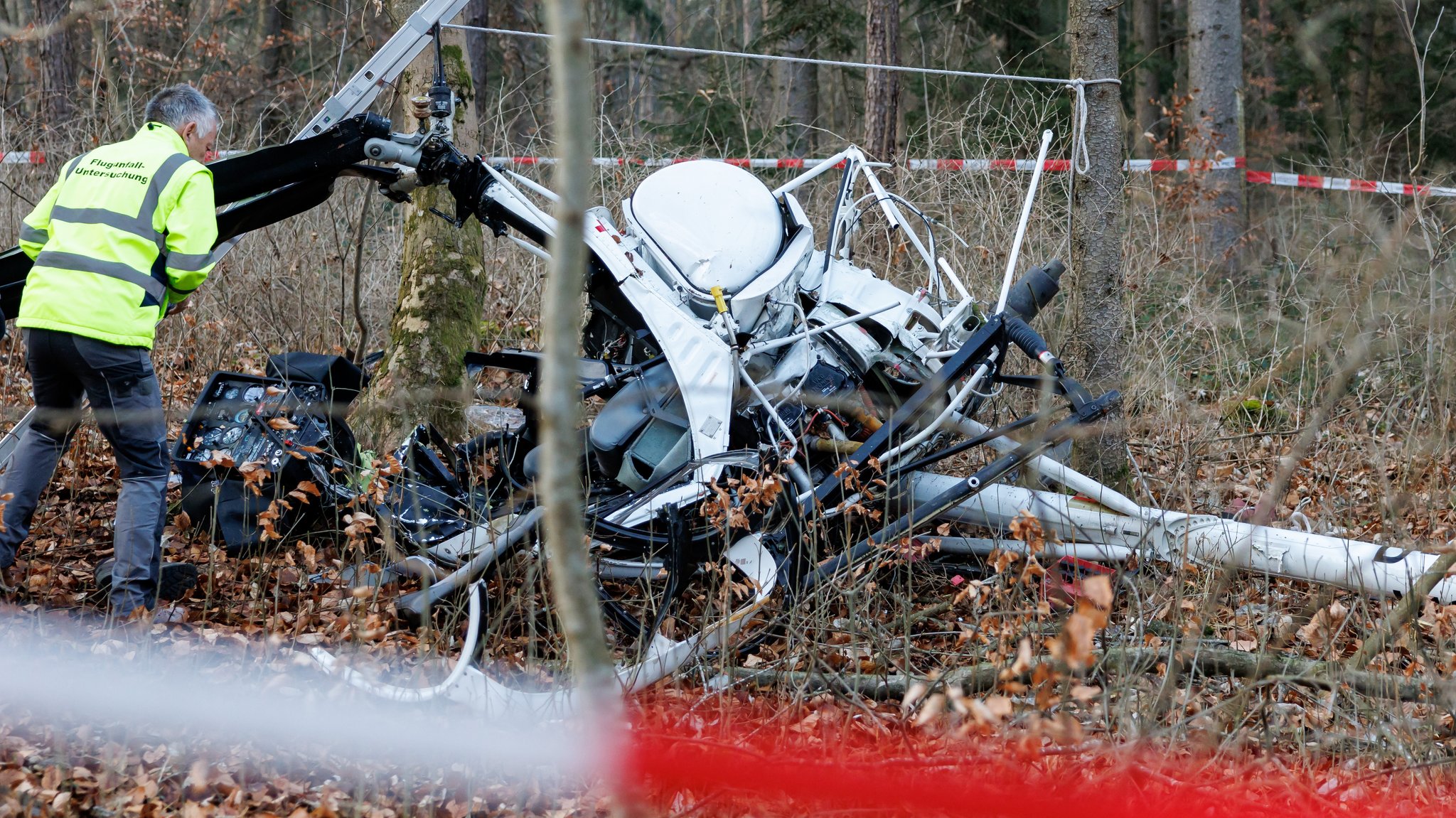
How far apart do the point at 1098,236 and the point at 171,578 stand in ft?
14.1

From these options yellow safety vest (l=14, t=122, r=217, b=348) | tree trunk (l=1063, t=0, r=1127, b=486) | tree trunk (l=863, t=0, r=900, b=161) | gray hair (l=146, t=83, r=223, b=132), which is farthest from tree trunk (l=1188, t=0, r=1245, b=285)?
yellow safety vest (l=14, t=122, r=217, b=348)

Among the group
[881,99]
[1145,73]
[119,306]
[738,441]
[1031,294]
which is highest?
[1145,73]

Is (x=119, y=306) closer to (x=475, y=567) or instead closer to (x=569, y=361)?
(x=475, y=567)

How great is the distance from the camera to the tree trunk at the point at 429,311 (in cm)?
626

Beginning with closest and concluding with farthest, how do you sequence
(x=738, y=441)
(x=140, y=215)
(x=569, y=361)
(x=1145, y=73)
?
(x=569, y=361)
(x=140, y=215)
(x=738, y=441)
(x=1145, y=73)

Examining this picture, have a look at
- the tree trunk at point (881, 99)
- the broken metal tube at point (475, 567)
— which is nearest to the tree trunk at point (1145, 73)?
the tree trunk at point (881, 99)

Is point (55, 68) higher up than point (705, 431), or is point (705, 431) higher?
point (55, 68)

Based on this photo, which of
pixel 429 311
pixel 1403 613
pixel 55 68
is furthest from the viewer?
pixel 55 68

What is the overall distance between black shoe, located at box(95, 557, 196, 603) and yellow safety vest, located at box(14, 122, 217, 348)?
2.87 ft

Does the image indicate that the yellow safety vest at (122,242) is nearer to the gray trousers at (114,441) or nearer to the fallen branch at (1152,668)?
the gray trousers at (114,441)

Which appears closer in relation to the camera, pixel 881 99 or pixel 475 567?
pixel 475 567

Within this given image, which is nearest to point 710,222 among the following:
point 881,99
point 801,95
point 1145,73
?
point 881,99

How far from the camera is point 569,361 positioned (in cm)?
93

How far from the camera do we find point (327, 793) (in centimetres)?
349
